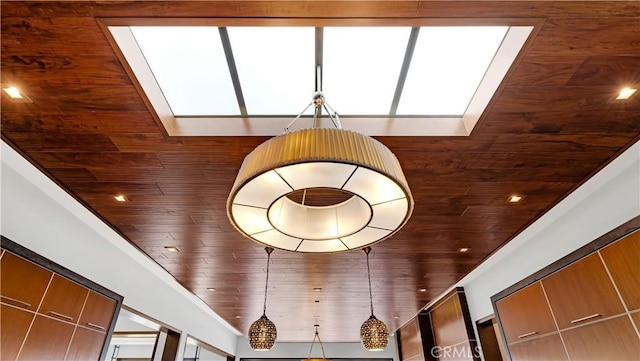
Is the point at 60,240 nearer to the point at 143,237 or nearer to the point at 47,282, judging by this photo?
the point at 47,282

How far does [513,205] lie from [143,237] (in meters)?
3.19

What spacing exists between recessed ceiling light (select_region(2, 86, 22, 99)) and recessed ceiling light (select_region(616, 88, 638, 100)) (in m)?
2.99

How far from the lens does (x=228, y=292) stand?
15.7 feet

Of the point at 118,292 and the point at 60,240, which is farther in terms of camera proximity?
the point at 118,292

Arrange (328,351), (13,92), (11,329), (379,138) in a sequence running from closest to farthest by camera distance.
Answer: (13,92) < (379,138) < (11,329) < (328,351)

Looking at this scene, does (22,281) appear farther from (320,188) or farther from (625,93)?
(625,93)

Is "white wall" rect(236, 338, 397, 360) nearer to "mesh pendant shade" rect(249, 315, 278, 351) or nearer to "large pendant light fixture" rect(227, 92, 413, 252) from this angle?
"mesh pendant shade" rect(249, 315, 278, 351)

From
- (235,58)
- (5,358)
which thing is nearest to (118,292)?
(5,358)

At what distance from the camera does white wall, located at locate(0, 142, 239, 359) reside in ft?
7.82

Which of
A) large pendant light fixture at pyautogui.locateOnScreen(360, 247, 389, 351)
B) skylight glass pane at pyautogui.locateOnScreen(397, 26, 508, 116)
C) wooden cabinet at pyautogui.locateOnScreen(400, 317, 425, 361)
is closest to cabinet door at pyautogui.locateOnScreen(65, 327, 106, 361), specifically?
large pendant light fixture at pyautogui.locateOnScreen(360, 247, 389, 351)

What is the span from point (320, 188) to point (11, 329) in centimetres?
242

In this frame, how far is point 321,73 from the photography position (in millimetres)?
1919

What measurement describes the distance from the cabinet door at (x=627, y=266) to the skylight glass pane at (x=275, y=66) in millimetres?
2215

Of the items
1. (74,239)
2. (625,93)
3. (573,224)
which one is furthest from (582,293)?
(74,239)
